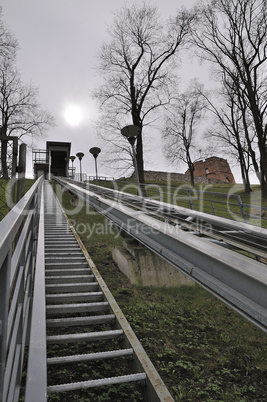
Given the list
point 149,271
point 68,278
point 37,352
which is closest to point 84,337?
point 37,352

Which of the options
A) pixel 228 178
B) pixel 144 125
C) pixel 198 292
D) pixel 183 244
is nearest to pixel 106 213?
pixel 198 292

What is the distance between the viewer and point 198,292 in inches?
207

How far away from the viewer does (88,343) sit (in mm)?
3430

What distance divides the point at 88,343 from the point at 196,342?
55.8 inches

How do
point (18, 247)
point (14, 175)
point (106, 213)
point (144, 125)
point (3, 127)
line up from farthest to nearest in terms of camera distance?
1. point (3, 127)
2. point (144, 125)
3. point (106, 213)
4. point (14, 175)
5. point (18, 247)

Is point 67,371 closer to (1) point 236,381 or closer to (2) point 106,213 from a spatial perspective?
(1) point 236,381

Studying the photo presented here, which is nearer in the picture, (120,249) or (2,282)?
(2,282)

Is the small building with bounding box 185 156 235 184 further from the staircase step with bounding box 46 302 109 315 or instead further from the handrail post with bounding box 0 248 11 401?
the handrail post with bounding box 0 248 11 401

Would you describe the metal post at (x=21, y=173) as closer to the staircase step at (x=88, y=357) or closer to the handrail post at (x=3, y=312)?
the staircase step at (x=88, y=357)

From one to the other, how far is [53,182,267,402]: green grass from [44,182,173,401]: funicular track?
29 cm

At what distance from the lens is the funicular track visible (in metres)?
2.43

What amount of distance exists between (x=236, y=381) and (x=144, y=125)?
62.6ft

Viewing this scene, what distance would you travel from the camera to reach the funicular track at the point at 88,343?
7.98 ft

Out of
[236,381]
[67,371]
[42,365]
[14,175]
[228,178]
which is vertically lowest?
[236,381]
